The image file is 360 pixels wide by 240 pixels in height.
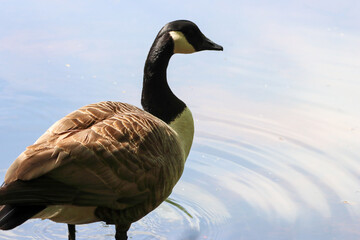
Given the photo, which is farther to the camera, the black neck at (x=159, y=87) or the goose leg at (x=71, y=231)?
the black neck at (x=159, y=87)

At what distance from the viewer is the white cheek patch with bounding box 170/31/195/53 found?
5.78 meters

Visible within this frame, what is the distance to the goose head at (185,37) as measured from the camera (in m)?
5.78

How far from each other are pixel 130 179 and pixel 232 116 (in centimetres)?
280

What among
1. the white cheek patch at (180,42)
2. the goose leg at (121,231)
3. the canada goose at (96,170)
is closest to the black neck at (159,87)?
the white cheek patch at (180,42)

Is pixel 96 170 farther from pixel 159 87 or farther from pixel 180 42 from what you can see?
pixel 180 42

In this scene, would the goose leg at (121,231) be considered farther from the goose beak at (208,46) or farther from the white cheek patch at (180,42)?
the goose beak at (208,46)

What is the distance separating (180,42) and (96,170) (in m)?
1.68

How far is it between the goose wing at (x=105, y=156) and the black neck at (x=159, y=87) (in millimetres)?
451

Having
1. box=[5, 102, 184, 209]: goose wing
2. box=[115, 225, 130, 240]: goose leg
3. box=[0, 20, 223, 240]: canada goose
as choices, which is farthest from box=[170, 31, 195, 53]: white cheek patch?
box=[115, 225, 130, 240]: goose leg

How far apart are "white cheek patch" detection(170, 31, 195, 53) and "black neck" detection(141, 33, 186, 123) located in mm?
69

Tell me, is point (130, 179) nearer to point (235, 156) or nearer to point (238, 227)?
point (238, 227)

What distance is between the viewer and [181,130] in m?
5.68

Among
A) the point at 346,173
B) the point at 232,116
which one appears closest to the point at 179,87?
the point at 232,116

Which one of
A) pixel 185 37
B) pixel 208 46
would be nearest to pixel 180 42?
pixel 185 37
